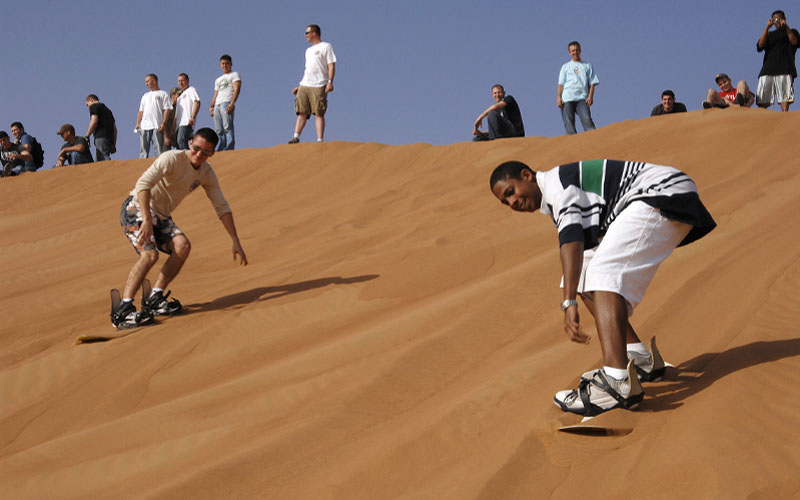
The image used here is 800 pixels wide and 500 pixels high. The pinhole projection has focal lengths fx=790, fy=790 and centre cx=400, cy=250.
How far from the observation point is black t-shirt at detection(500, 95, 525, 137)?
1266cm

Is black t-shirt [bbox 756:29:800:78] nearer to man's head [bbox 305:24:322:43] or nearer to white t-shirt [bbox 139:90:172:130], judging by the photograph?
man's head [bbox 305:24:322:43]

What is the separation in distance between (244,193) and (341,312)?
623 cm

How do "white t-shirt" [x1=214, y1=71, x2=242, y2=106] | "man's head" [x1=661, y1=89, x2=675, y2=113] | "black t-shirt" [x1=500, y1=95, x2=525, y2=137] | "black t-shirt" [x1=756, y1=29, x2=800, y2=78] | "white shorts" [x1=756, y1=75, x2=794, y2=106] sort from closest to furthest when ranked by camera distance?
"black t-shirt" [x1=756, y1=29, x2=800, y2=78] < "white shorts" [x1=756, y1=75, x2=794, y2=106] < "man's head" [x1=661, y1=89, x2=675, y2=113] < "black t-shirt" [x1=500, y1=95, x2=525, y2=137] < "white t-shirt" [x1=214, y1=71, x2=242, y2=106]

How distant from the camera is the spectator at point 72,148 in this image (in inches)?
603

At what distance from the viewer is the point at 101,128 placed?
14.7m

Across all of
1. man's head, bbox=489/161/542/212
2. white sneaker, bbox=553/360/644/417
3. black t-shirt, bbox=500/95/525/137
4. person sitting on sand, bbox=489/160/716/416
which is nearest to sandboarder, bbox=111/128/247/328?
man's head, bbox=489/161/542/212

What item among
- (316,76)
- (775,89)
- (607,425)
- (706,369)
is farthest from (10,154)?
(607,425)

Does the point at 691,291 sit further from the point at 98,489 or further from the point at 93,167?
the point at 93,167

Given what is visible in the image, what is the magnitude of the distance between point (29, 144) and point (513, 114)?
373 inches

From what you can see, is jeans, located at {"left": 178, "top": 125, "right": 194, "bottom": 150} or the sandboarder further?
jeans, located at {"left": 178, "top": 125, "right": 194, "bottom": 150}

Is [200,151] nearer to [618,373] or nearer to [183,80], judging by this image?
[618,373]

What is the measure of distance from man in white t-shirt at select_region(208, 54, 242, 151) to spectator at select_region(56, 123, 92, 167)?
3.17 m

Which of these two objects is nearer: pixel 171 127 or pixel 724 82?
pixel 724 82

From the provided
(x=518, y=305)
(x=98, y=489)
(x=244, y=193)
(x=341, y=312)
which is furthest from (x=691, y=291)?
(x=244, y=193)
